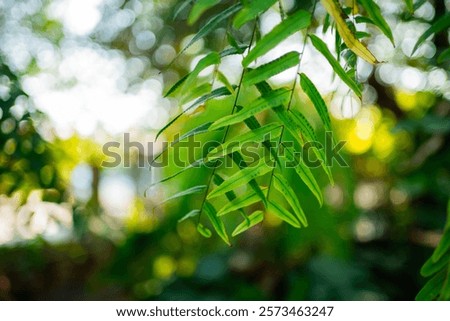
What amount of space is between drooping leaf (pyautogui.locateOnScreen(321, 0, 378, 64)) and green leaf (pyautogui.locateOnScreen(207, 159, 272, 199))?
0.34 feet

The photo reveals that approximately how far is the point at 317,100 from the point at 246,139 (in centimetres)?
6

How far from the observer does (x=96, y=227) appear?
228 centimetres

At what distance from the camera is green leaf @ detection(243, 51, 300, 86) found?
13.2 inches

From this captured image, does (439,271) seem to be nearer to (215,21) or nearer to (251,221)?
(251,221)

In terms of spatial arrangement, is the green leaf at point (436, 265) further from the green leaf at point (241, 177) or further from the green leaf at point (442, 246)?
the green leaf at point (241, 177)

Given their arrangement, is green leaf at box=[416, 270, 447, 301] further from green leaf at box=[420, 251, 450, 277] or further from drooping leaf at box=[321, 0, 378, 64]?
drooping leaf at box=[321, 0, 378, 64]

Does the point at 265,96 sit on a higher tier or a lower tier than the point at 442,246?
higher

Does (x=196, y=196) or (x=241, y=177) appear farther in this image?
(x=196, y=196)

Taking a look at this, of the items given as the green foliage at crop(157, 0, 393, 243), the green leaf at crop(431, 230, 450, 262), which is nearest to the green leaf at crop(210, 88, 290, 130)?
the green foliage at crop(157, 0, 393, 243)

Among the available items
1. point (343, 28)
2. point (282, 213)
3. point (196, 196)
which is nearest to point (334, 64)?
point (343, 28)

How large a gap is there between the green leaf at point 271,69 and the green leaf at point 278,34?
0.04ft

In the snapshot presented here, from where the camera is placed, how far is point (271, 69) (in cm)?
34

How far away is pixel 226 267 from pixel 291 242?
0.25 m
